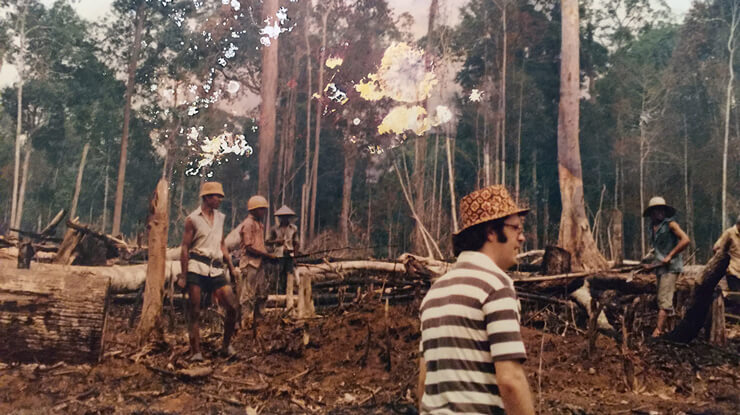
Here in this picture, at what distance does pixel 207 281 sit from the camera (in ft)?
20.6

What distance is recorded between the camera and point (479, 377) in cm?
201

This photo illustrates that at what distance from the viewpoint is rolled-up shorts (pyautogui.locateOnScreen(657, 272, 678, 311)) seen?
7.21 meters

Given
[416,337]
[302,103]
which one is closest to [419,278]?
[416,337]

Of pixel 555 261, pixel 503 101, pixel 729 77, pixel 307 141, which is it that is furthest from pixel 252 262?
pixel 729 77

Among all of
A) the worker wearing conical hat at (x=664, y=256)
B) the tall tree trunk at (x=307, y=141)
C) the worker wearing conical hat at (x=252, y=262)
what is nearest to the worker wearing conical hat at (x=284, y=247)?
the worker wearing conical hat at (x=252, y=262)

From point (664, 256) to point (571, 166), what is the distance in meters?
4.79

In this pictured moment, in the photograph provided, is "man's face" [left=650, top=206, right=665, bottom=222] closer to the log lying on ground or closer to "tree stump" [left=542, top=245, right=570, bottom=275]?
"tree stump" [left=542, top=245, right=570, bottom=275]

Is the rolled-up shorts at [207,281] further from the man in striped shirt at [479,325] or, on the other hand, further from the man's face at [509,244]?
the man's face at [509,244]

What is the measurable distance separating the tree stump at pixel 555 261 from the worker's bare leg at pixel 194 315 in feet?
16.7

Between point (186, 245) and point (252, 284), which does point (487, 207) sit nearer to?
point (186, 245)

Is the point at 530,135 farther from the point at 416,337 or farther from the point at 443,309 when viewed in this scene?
the point at 443,309

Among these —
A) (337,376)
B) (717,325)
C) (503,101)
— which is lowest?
(337,376)

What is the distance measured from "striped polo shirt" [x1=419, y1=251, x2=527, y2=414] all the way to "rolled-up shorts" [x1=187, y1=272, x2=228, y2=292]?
454 cm

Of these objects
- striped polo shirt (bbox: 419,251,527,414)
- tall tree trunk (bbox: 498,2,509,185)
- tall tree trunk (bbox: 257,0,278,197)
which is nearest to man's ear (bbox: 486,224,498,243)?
striped polo shirt (bbox: 419,251,527,414)
